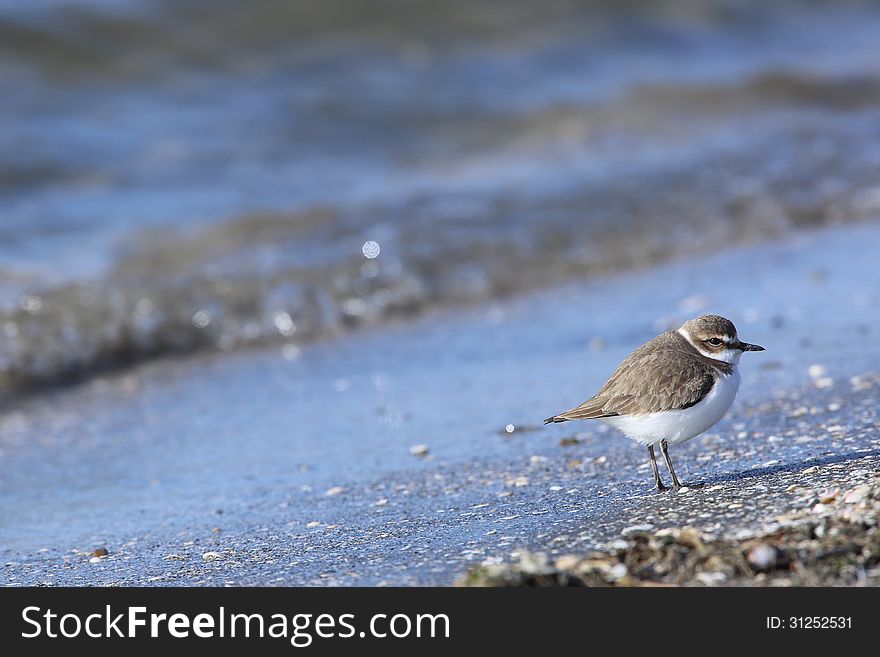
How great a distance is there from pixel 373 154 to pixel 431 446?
24.4 feet

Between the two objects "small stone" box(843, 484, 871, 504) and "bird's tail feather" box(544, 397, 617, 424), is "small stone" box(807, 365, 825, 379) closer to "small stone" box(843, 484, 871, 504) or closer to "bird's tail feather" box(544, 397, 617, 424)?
"bird's tail feather" box(544, 397, 617, 424)

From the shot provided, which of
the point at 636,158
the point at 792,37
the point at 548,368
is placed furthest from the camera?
the point at 792,37

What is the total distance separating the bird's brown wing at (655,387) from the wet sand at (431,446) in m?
0.35

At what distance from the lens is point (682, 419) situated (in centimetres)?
431

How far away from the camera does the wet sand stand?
4219mm

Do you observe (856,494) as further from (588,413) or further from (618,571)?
(588,413)

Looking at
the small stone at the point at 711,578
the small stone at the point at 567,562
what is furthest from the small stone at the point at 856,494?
the small stone at the point at 567,562

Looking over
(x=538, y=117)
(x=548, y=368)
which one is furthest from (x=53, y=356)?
(x=538, y=117)

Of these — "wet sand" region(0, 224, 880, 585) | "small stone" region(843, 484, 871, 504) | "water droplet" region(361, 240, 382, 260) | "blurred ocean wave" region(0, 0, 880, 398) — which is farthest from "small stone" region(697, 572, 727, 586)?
"water droplet" region(361, 240, 382, 260)

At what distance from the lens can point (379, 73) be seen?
14.5 m

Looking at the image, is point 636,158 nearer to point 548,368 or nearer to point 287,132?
point 287,132

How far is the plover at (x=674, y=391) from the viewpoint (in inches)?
170

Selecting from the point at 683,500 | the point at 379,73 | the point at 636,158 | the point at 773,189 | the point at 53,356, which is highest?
the point at 379,73
